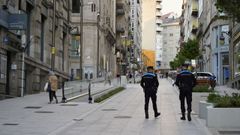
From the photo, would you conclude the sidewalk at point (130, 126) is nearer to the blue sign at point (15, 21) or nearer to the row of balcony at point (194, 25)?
the blue sign at point (15, 21)

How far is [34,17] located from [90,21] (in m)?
37.3

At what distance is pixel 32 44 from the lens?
109 ft

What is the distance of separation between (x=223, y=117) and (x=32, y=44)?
21.3 meters

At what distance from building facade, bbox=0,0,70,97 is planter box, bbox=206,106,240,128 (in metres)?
14.4

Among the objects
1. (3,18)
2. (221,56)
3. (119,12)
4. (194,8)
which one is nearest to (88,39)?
(221,56)

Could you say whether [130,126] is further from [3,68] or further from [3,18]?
[3,68]

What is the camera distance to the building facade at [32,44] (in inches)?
1032

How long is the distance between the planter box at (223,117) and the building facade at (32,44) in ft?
47.2

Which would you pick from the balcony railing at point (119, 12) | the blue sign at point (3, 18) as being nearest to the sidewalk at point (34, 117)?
the blue sign at point (3, 18)

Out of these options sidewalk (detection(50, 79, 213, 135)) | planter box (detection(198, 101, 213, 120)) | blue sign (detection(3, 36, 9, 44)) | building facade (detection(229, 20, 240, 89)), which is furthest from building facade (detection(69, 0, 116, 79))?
planter box (detection(198, 101, 213, 120))

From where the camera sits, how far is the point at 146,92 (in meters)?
17.0

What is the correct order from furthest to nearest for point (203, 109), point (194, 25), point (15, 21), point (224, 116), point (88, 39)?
1. point (194, 25)
2. point (88, 39)
3. point (15, 21)
4. point (203, 109)
5. point (224, 116)

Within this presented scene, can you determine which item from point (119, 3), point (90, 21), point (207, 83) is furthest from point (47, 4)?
point (119, 3)

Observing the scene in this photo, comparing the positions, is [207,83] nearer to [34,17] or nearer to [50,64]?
[50,64]
